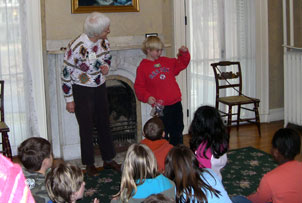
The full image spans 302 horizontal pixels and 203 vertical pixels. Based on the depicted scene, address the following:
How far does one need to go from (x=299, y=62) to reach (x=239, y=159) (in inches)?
60.8

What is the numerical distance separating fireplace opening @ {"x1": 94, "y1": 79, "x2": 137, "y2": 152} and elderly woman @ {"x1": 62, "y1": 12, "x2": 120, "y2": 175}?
0.94 meters

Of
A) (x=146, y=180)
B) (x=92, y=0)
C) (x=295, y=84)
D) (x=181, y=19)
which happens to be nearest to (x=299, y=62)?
(x=295, y=84)

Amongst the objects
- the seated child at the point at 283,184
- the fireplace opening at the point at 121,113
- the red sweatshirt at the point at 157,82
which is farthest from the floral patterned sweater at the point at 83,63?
the seated child at the point at 283,184

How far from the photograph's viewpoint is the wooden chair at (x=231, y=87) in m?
4.83

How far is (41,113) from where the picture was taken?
4.37 m

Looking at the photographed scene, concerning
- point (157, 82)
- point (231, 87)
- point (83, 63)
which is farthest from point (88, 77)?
point (231, 87)

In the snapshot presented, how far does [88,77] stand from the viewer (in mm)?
3572

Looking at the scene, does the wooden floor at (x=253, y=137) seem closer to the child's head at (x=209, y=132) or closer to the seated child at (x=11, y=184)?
the child's head at (x=209, y=132)

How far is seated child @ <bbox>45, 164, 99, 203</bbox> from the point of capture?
1.98m

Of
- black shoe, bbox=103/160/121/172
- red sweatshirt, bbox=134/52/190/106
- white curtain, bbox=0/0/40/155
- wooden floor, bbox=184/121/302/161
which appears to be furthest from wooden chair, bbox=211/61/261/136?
white curtain, bbox=0/0/40/155

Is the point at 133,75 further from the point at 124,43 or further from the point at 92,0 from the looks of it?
the point at 92,0

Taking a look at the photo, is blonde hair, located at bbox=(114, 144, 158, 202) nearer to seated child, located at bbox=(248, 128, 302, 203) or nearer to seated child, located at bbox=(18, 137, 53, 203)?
seated child, located at bbox=(18, 137, 53, 203)

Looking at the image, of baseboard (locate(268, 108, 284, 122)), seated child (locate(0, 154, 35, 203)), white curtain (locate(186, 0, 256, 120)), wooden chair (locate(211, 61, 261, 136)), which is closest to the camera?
seated child (locate(0, 154, 35, 203))

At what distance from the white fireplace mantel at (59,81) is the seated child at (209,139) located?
1.88m
